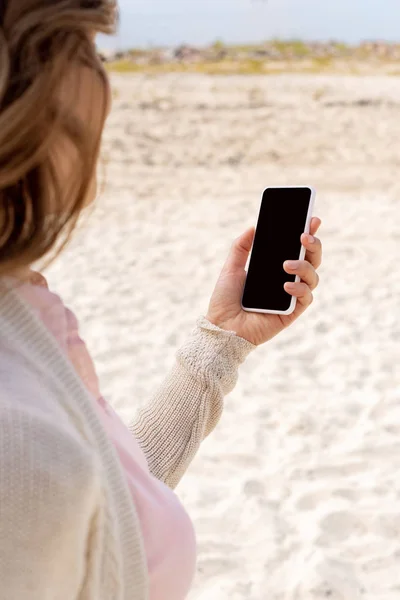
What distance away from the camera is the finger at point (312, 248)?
1375mm

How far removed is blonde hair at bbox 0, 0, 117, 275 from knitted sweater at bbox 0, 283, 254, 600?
7 centimetres

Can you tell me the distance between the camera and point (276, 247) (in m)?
1.46

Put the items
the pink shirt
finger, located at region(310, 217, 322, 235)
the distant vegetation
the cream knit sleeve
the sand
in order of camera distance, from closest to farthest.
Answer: the pink shirt
the cream knit sleeve
finger, located at region(310, 217, 322, 235)
the sand
the distant vegetation

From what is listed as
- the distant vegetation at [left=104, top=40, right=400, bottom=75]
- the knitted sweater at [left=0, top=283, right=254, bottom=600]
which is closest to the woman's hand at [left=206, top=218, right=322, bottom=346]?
the knitted sweater at [left=0, top=283, right=254, bottom=600]

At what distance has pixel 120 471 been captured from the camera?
74 cm

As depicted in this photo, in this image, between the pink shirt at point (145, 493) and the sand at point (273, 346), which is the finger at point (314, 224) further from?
the pink shirt at point (145, 493)

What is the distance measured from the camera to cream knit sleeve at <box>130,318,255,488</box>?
120 centimetres

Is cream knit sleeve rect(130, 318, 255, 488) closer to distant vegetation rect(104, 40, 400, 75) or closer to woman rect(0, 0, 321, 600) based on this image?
woman rect(0, 0, 321, 600)

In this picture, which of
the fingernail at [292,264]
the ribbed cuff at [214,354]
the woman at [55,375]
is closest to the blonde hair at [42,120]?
the woman at [55,375]

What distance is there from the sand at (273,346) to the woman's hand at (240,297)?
357 millimetres

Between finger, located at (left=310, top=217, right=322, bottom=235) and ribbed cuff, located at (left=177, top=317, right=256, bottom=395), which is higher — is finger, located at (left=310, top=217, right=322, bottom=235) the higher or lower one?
the higher one

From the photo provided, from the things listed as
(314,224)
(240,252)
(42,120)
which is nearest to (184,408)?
(240,252)

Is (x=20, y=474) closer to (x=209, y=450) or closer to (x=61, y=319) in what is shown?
(x=61, y=319)

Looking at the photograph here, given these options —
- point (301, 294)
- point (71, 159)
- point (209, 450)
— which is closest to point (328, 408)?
point (209, 450)
